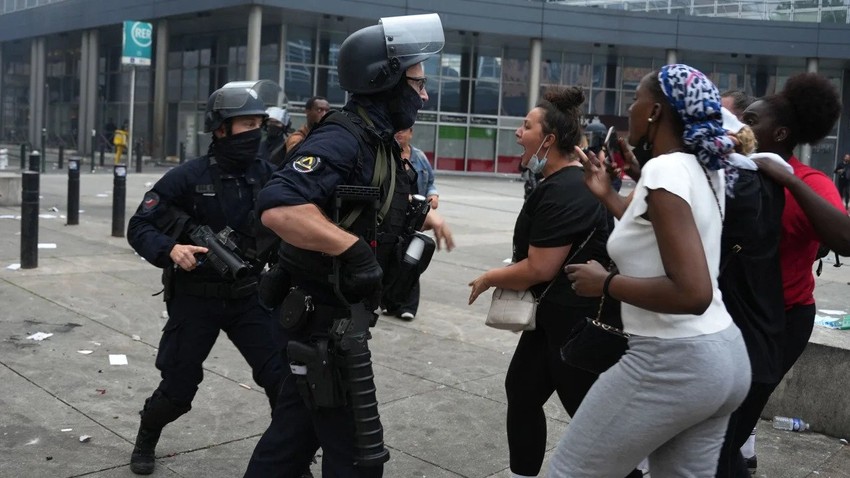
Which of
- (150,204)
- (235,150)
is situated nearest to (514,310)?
(235,150)

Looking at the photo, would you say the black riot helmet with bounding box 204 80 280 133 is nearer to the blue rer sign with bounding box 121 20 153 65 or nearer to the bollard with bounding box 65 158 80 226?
the bollard with bounding box 65 158 80 226

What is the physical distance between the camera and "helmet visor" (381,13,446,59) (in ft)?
10.1

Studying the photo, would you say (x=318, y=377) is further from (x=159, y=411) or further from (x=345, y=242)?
(x=159, y=411)

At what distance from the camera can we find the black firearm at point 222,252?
152 inches

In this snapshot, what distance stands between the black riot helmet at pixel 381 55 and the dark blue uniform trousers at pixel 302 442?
90cm

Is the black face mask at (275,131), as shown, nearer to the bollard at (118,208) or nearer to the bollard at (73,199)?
the bollard at (118,208)

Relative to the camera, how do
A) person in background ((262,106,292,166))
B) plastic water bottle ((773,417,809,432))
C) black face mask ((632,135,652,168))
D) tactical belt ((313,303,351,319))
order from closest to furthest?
black face mask ((632,135,652,168)) → tactical belt ((313,303,351,319)) → plastic water bottle ((773,417,809,432)) → person in background ((262,106,292,166))

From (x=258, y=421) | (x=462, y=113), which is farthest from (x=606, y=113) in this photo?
(x=258, y=421)

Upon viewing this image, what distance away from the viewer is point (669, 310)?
2.52 m

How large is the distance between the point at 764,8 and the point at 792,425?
3392 centimetres

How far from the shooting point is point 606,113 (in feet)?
120

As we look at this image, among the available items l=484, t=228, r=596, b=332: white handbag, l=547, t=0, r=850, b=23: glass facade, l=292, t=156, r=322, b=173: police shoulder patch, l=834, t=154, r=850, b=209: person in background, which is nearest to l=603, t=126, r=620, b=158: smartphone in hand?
l=484, t=228, r=596, b=332: white handbag

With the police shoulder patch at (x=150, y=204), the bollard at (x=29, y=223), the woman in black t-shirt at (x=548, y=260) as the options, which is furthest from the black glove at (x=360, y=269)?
the bollard at (x=29, y=223)

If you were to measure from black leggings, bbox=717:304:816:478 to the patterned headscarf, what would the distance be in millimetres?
855
